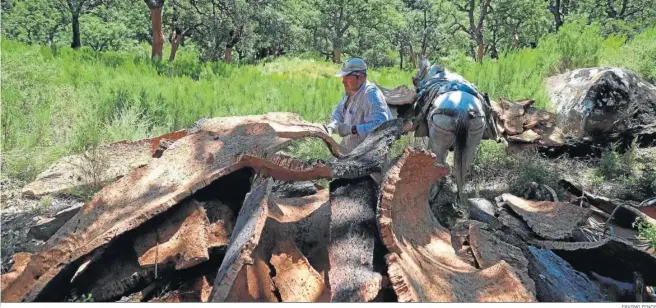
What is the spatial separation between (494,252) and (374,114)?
5.03 feet

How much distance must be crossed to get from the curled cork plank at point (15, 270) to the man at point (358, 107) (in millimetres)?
2294

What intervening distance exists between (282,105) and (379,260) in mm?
5991

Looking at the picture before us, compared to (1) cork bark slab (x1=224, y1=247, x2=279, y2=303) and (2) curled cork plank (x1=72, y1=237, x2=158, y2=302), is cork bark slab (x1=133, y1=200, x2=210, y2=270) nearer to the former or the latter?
(2) curled cork plank (x1=72, y1=237, x2=158, y2=302)

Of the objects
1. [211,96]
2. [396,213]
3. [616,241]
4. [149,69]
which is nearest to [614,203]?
[616,241]

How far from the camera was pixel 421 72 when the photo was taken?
5164 mm

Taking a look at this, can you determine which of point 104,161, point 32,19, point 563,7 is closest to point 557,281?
point 104,161

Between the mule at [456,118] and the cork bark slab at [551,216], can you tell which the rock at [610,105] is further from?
the cork bark slab at [551,216]

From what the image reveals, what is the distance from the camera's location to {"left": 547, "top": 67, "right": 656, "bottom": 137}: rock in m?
6.66

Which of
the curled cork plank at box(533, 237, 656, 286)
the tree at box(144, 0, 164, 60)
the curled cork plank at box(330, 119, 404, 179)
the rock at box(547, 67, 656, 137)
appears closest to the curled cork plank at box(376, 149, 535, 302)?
Answer: the curled cork plank at box(330, 119, 404, 179)

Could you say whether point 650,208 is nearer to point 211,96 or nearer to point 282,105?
point 282,105

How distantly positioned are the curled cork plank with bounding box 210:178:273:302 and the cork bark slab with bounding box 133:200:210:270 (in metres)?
0.17

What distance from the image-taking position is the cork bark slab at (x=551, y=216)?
3588mm

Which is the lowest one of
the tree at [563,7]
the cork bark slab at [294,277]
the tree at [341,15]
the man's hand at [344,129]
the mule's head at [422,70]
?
the cork bark slab at [294,277]

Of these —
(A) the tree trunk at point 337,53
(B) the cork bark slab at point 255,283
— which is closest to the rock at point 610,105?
(B) the cork bark slab at point 255,283
